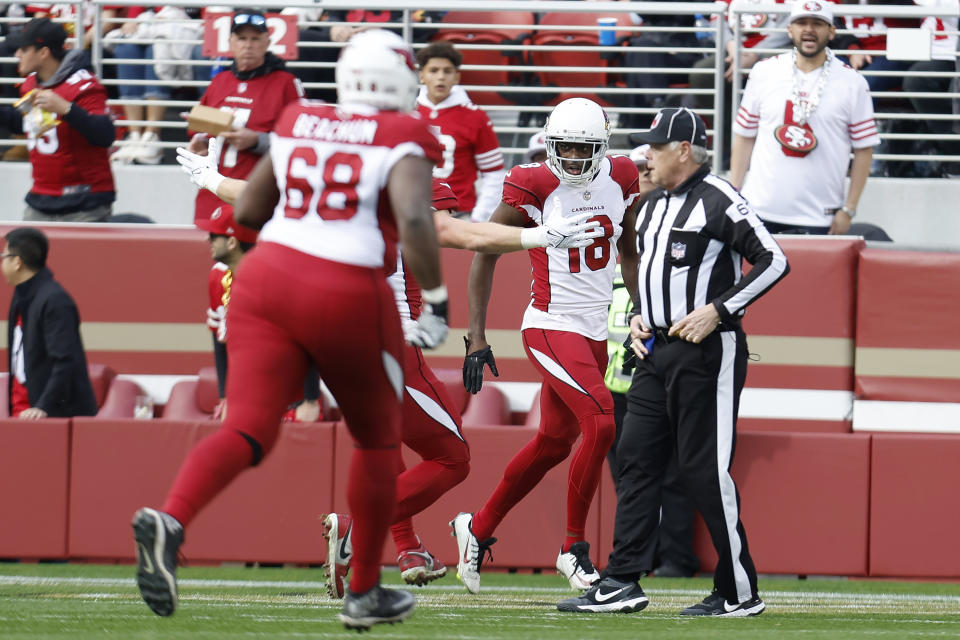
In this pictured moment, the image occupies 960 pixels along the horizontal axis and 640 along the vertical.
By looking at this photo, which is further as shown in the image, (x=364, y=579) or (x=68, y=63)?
(x=68, y=63)

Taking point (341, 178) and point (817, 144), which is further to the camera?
point (817, 144)

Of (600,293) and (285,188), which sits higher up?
(285,188)

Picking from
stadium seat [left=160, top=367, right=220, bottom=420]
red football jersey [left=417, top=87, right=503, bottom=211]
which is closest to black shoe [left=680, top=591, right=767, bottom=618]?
red football jersey [left=417, top=87, right=503, bottom=211]

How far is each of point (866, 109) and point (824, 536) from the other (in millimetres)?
2643

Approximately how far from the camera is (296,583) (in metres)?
8.10

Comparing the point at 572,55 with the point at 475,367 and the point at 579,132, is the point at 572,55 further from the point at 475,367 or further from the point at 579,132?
the point at 475,367

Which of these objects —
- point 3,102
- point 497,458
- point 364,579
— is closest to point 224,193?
point 364,579

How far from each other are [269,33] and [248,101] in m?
1.22

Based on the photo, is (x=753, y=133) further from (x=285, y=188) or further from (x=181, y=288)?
(x=285, y=188)

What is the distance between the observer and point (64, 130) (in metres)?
9.48

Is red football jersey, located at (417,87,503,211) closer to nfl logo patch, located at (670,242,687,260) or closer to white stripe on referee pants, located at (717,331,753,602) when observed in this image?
nfl logo patch, located at (670,242,687,260)

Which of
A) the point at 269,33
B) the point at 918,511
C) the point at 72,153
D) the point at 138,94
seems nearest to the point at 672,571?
the point at 918,511

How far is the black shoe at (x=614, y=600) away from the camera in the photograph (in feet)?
21.5

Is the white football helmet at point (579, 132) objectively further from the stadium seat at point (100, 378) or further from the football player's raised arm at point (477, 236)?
the stadium seat at point (100, 378)
